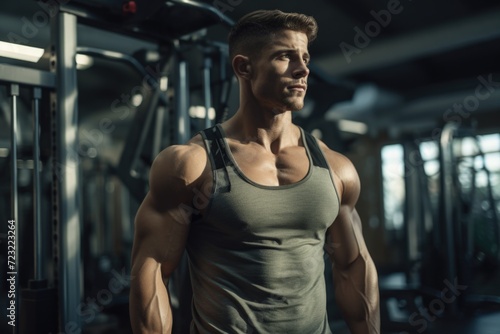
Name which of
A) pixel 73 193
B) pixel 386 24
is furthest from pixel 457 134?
pixel 73 193

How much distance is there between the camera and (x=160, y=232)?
2.65 ft

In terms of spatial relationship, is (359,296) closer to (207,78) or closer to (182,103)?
(182,103)

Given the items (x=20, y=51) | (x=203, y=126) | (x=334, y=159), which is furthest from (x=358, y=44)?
(x=334, y=159)

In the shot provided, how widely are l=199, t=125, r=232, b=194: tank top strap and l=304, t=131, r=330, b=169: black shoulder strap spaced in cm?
18

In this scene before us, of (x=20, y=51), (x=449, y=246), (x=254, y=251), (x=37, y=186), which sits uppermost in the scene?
(x=20, y=51)

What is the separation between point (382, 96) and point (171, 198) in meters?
3.97

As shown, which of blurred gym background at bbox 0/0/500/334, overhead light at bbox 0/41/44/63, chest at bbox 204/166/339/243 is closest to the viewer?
chest at bbox 204/166/339/243

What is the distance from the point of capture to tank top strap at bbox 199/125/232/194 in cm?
80

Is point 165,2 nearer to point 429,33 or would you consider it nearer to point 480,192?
point 429,33

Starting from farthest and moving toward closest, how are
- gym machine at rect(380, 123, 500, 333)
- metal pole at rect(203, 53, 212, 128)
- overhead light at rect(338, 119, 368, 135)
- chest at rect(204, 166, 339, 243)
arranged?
→ overhead light at rect(338, 119, 368, 135) < gym machine at rect(380, 123, 500, 333) < metal pole at rect(203, 53, 212, 128) < chest at rect(204, 166, 339, 243)

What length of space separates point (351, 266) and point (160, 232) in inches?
15.2

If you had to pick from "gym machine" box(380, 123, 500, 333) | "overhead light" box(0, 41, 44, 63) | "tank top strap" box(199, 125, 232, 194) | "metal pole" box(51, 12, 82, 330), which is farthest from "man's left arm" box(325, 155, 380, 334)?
"gym machine" box(380, 123, 500, 333)

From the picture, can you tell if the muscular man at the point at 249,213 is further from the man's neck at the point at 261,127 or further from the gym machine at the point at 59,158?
the gym machine at the point at 59,158

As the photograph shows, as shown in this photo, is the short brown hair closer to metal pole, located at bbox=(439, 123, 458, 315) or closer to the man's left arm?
the man's left arm
